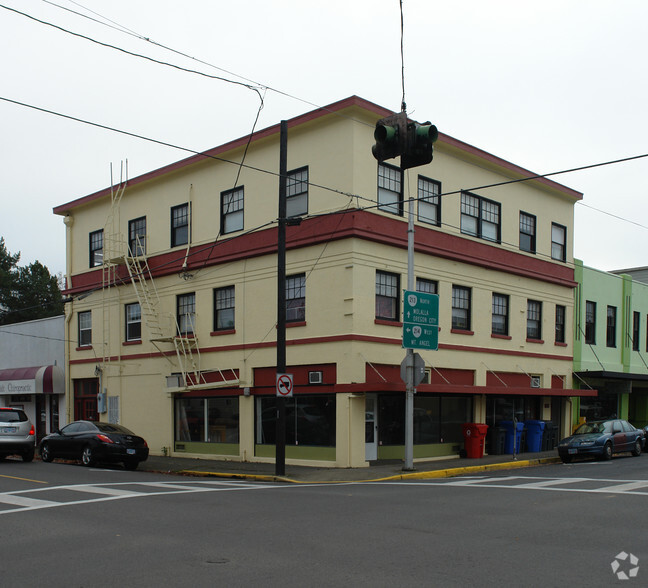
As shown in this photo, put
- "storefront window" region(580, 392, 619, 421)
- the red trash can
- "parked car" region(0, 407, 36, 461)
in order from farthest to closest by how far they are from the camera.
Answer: "storefront window" region(580, 392, 619, 421) → the red trash can → "parked car" region(0, 407, 36, 461)

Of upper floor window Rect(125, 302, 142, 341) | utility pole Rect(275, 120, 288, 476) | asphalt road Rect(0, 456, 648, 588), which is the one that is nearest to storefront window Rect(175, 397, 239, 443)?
upper floor window Rect(125, 302, 142, 341)

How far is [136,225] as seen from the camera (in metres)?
28.9

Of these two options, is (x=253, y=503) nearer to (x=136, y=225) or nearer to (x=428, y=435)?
(x=428, y=435)

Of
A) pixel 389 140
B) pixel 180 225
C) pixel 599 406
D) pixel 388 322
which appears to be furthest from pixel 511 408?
pixel 389 140

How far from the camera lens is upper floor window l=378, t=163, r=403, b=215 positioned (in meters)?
21.9

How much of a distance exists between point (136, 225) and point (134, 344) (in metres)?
4.66

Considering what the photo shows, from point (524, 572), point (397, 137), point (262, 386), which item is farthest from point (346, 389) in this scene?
point (524, 572)

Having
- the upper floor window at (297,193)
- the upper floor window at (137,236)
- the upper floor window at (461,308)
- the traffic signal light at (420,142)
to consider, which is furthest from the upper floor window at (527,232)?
the traffic signal light at (420,142)

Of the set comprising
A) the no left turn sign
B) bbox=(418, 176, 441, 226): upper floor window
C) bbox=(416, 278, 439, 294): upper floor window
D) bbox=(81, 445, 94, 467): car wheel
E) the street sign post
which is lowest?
bbox=(81, 445, 94, 467): car wheel

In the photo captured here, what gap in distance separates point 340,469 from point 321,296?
494 cm

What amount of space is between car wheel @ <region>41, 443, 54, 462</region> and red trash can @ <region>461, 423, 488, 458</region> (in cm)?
1329

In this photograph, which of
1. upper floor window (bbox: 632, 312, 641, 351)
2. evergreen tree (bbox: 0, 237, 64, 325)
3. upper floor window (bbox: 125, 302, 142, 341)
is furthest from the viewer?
evergreen tree (bbox: 0, 237, 64, 325)

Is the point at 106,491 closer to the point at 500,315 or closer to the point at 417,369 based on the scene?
the point at 417,369

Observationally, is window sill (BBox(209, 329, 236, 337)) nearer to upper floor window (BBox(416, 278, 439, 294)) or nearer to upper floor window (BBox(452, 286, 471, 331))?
upper floor window (BBox(416, 278, 439, 294))
